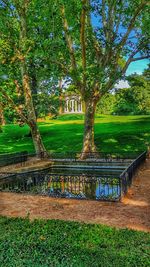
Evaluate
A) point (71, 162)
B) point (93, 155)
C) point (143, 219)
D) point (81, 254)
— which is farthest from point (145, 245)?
point (93, 155)

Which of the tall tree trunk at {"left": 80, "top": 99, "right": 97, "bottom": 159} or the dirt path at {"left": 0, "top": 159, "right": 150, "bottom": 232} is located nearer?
the dirt path at {"left": 0, "top": 159, "right": 150, "bottom": 232}

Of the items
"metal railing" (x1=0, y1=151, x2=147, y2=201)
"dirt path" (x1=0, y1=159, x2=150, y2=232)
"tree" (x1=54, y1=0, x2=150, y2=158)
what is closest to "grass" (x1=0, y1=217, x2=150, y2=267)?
"dirt path" (x1=0, y1=159, x2=150, y2=232)

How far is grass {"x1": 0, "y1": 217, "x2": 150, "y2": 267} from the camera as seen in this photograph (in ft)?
20.7

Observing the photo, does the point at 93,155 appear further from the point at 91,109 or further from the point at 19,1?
the point at 19,1

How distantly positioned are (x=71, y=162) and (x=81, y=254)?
15763 millimetres

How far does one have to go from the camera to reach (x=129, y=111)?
63562 millimetres

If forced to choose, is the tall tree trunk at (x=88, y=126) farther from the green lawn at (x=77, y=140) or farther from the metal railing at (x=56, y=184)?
the metal railing at (x=56, y=184)

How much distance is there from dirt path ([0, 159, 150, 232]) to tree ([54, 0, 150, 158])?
33.2 feet

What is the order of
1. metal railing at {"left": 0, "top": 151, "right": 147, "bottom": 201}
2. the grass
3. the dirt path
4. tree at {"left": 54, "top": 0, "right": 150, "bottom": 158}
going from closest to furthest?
the grass
the dirt path
metal railing at {"left": 0, "top": 151, "right": 147, "bottom": 201}
tree at {"left": 54, "top": 0, "right": 150, "bottom": 158}

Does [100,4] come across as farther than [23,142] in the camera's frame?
No

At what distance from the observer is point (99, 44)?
78.6 feet

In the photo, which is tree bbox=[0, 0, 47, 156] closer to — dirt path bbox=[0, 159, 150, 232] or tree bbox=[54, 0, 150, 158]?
tree bbox=[54, 0, 150, 158]

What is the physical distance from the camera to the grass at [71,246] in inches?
248

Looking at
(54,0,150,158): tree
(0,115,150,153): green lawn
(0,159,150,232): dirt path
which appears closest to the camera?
(0,159,150,232): dirt path
